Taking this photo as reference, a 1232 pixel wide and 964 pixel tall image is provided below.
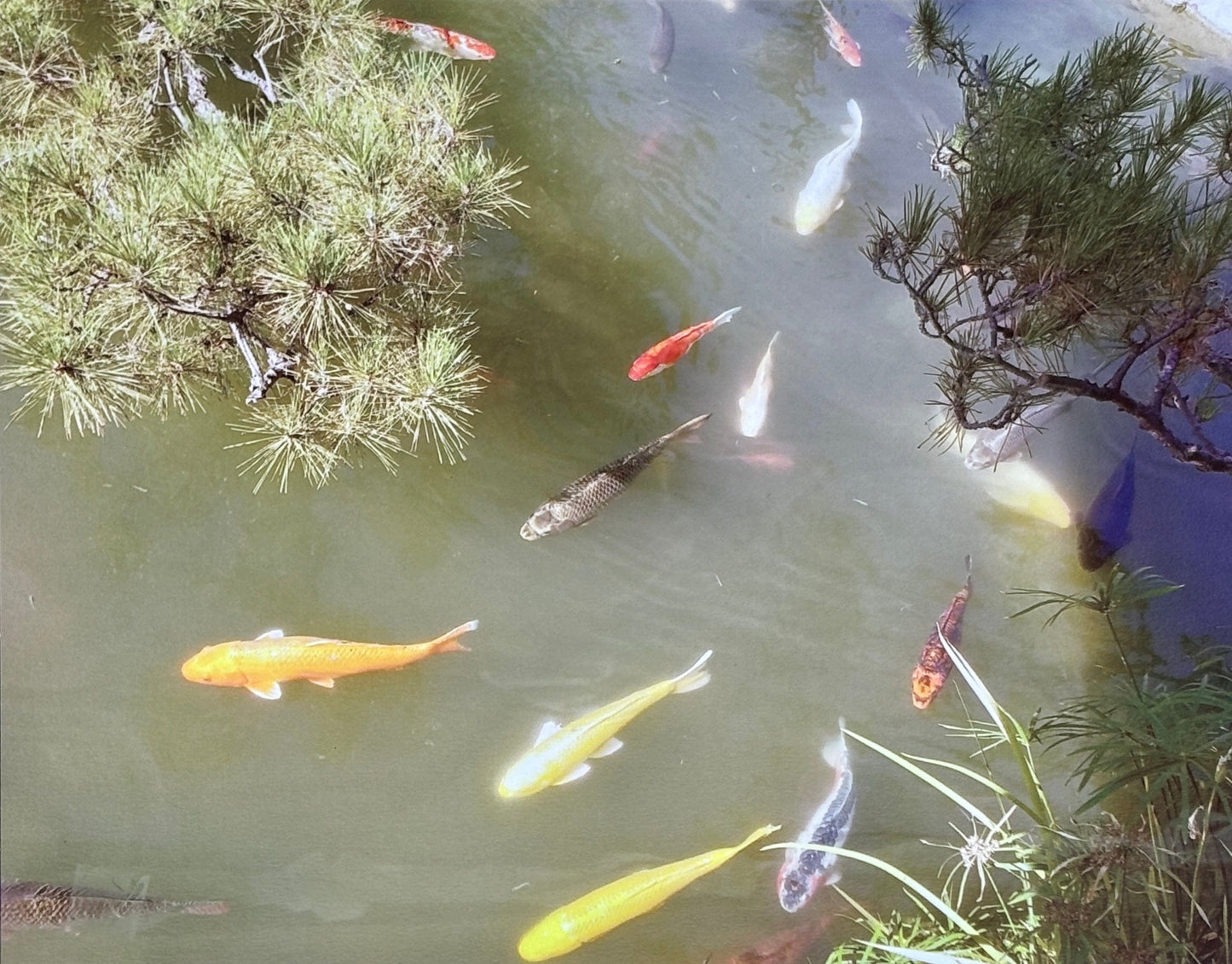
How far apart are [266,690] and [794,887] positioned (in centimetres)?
101

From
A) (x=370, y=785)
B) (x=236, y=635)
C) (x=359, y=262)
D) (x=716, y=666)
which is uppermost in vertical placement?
(x=359, y=262)

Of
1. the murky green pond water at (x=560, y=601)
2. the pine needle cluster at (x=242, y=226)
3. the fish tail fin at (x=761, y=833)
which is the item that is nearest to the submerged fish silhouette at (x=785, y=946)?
the murky green pond water at (x=560, y=601)

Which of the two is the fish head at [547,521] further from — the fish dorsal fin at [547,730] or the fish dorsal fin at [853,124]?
the fish dorsal fin at [853,124]

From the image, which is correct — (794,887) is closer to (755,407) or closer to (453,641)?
(453,641)

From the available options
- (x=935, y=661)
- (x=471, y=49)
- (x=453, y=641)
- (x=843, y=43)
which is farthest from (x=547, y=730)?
(x=843, y=43)

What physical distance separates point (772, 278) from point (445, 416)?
84cm

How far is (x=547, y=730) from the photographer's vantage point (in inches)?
60.6

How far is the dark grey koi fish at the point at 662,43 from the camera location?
2057 millimetres

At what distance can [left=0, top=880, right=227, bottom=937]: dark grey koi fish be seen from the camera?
4.45 feet

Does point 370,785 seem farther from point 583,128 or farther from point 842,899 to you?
point 583,128

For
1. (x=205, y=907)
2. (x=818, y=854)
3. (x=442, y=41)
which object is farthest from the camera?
(x=442, y=41)

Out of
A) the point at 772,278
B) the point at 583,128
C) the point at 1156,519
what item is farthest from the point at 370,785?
the point at 1156,519

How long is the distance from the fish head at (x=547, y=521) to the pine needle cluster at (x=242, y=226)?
9.2 inches

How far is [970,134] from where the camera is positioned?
1437 millimetres
